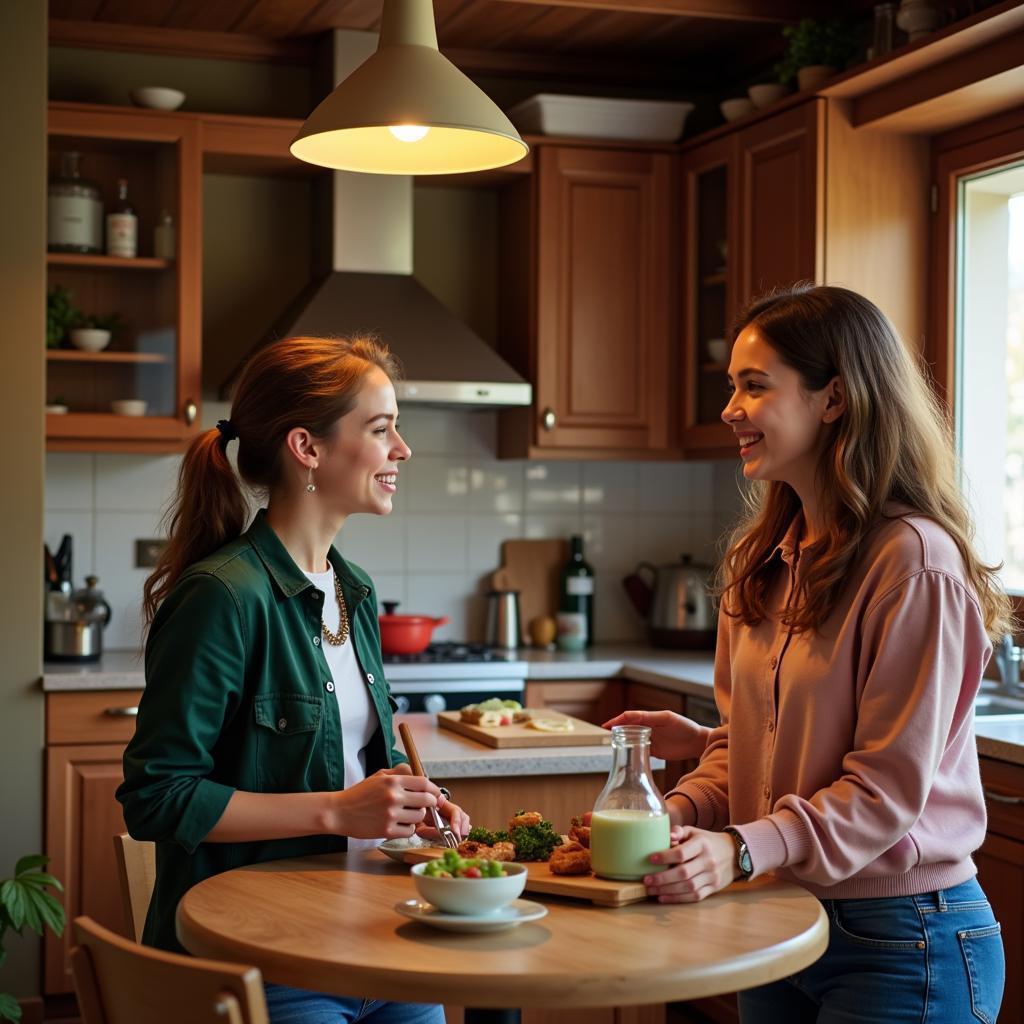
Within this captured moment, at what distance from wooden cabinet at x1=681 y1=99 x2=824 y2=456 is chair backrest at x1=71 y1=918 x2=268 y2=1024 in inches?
103

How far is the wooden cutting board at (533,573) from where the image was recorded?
15.7ft

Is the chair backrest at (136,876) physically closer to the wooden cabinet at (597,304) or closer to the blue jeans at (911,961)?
the blue jeans at (911,961)

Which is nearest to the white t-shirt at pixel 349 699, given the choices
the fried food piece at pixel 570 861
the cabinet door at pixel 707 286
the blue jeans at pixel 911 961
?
the fried food piece at pixel 570 861

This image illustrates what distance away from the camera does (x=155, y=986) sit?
4.25 ft

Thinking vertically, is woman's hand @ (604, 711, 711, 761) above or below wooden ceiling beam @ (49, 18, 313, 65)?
below

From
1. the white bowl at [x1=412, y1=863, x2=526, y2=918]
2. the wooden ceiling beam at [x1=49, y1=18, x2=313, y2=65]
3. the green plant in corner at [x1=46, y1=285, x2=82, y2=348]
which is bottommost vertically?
the white bowl at [x1=412, y1=863, x2=526, y2=918]

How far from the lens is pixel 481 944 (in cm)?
145

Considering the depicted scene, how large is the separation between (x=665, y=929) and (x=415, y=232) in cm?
356

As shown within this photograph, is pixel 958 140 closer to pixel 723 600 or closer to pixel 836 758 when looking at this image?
pixel 723 600

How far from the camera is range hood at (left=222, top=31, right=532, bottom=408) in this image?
4203 millimetres

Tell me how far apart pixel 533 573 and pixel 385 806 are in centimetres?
312

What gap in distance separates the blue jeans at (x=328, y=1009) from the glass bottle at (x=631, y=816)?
280 mm

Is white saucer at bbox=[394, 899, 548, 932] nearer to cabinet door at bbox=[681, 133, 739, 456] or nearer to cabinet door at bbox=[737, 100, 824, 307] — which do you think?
cabinet door at bbox=[737, 100, 824, 307]

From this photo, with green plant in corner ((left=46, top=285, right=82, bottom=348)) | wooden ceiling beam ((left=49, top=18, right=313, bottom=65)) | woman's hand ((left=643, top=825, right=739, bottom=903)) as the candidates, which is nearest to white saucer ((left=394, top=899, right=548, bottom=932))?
woman's hand ((left=643, top=825, right=739, bottom=903))
